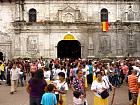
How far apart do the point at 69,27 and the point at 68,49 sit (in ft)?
15.0

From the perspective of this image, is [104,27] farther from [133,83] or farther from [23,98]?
[133,83]

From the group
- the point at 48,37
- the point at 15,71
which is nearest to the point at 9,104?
the point at 15,71

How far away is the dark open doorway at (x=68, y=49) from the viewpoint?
161 ft

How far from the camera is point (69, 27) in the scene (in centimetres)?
4662

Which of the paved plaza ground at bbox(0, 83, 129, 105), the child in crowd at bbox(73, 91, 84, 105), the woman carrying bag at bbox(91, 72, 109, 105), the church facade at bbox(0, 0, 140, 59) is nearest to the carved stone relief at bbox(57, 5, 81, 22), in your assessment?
the church facade at bbox(0, 0, 140, 59)

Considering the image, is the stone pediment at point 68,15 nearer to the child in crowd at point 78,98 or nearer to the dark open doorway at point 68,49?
the dark open doorway at point 68,49

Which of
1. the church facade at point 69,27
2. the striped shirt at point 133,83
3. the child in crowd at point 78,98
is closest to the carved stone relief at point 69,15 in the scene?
the church facade at point 69,27

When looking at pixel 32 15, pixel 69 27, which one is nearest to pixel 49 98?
pixel 69 27

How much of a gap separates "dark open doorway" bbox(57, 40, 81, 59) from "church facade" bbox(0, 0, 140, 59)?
787 mm

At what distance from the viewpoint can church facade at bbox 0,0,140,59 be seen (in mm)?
46562

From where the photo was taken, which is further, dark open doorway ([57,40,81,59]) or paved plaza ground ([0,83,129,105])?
dark open doorway ([57,40,81,59])

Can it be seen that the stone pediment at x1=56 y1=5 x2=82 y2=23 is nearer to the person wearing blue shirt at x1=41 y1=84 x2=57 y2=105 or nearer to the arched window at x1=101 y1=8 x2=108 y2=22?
the arched window at x1=101 y1=8 x2=108 y2=22

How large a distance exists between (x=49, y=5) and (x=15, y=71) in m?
21.2

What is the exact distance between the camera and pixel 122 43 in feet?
154
